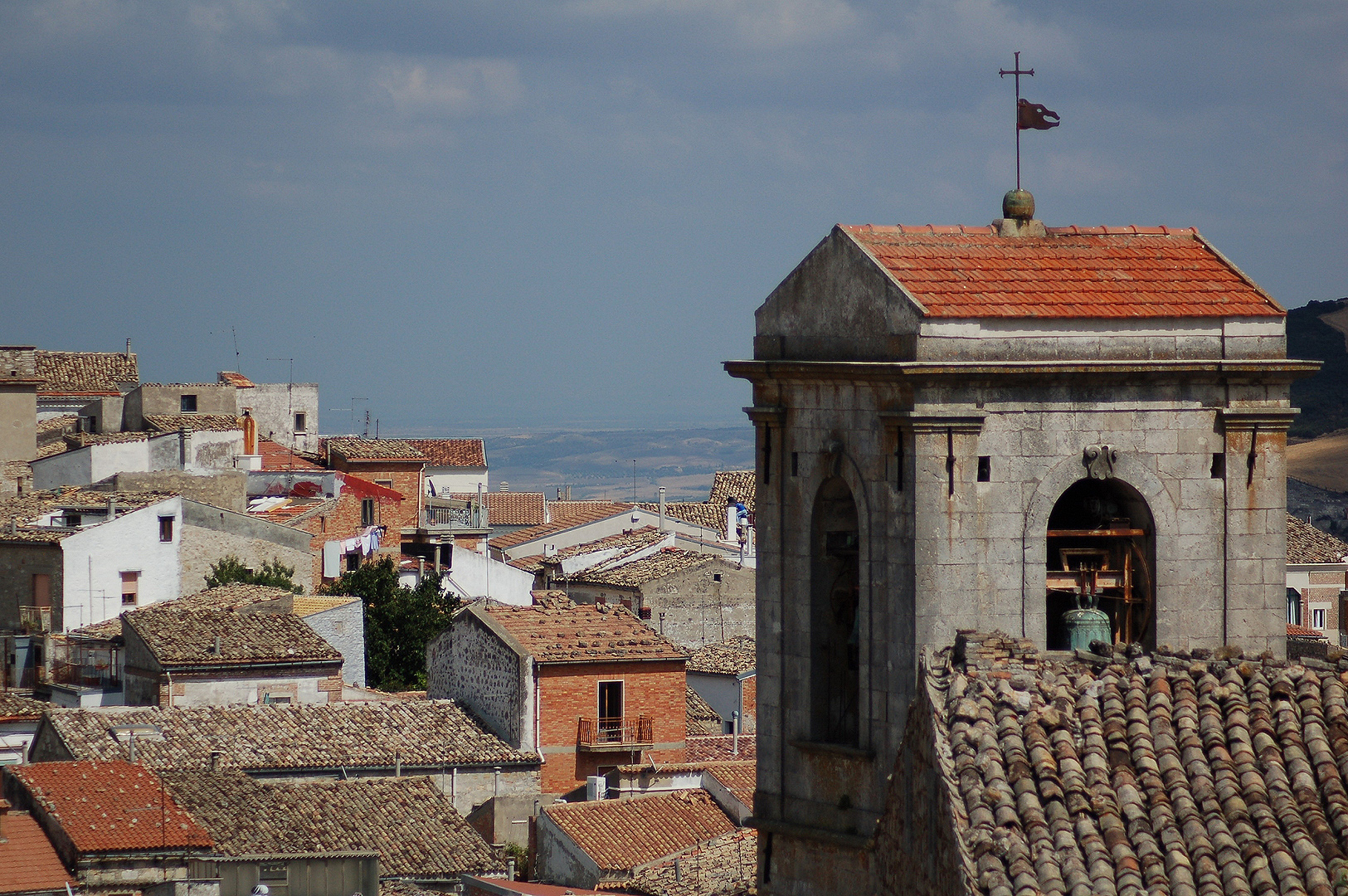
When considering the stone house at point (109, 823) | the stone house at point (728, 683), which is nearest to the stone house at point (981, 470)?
the stone house at point (109, 823)

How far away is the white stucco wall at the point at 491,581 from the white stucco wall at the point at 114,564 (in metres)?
10.8

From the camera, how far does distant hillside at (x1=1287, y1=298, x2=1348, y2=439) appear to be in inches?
4862

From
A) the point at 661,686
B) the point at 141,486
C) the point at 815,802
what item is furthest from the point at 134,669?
the point at 815,802

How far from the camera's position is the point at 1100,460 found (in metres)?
17.4

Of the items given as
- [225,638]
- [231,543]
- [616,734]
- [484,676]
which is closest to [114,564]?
[231,543]

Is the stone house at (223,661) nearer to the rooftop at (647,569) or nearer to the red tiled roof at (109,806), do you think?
the red tiled roof at (109,806)

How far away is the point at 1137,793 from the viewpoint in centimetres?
1140

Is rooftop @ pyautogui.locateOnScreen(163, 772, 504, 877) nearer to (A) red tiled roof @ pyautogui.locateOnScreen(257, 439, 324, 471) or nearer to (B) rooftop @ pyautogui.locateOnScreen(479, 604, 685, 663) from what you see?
(B) rooftop @ pyautogui.locateOnScreen(479, 604, 685, 663)

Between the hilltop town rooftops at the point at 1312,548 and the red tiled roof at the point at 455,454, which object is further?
the red tiled roof at the point at 455,454

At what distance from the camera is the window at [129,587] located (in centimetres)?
6153

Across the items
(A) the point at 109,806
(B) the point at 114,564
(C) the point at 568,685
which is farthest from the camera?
(B) the point at 114,564

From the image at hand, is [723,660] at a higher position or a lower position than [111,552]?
lower

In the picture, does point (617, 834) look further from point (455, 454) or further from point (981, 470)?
point (455, 454)

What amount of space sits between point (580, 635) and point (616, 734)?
2.27 meters
